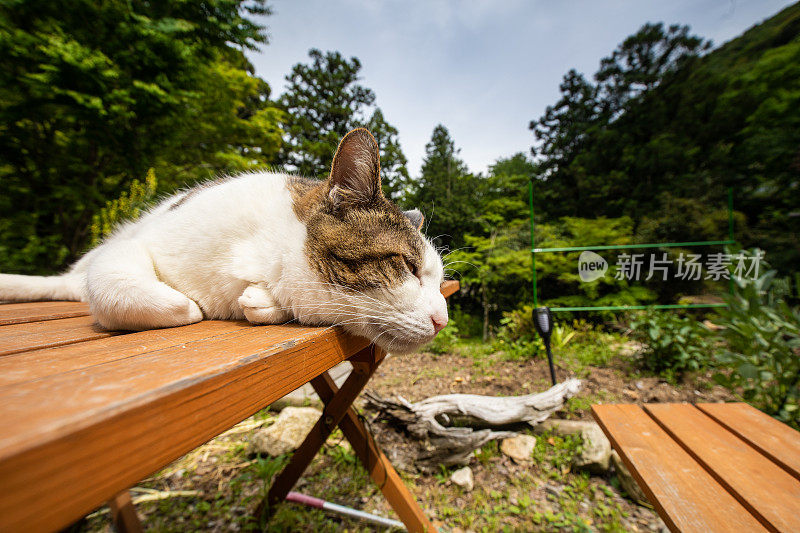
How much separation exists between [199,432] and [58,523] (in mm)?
142

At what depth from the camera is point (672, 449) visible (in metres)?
1.31

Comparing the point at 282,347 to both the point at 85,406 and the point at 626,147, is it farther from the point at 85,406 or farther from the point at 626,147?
the point at 626,147

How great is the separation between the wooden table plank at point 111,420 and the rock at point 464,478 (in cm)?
224

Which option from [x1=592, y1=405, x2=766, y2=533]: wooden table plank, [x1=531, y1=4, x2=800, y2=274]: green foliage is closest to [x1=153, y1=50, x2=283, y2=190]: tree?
[x1=592, y1=405, x2=766, y2=533]: wooden table plank

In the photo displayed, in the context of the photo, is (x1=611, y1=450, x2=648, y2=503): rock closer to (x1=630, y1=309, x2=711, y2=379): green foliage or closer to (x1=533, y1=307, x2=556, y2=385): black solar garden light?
(x1=533, y1=307, x2=556, y2=385): black solar garden light

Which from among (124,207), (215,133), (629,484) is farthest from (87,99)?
(629,484)

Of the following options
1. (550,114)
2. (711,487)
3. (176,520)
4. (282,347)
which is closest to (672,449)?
(711,487)

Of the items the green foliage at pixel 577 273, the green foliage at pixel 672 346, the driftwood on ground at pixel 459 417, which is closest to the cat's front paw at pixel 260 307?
the driftwood on ground at pixel 459 417

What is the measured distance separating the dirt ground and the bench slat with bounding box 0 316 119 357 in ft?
4.72

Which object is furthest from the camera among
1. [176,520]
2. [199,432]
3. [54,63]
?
[54,63]

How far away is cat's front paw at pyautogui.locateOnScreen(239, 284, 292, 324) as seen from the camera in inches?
33.6

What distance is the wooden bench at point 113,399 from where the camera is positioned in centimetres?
23

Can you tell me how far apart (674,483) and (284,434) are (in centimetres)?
241

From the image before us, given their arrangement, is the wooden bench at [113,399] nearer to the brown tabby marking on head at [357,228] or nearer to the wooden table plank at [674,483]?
the brown tabby marking on head at [357,228]
